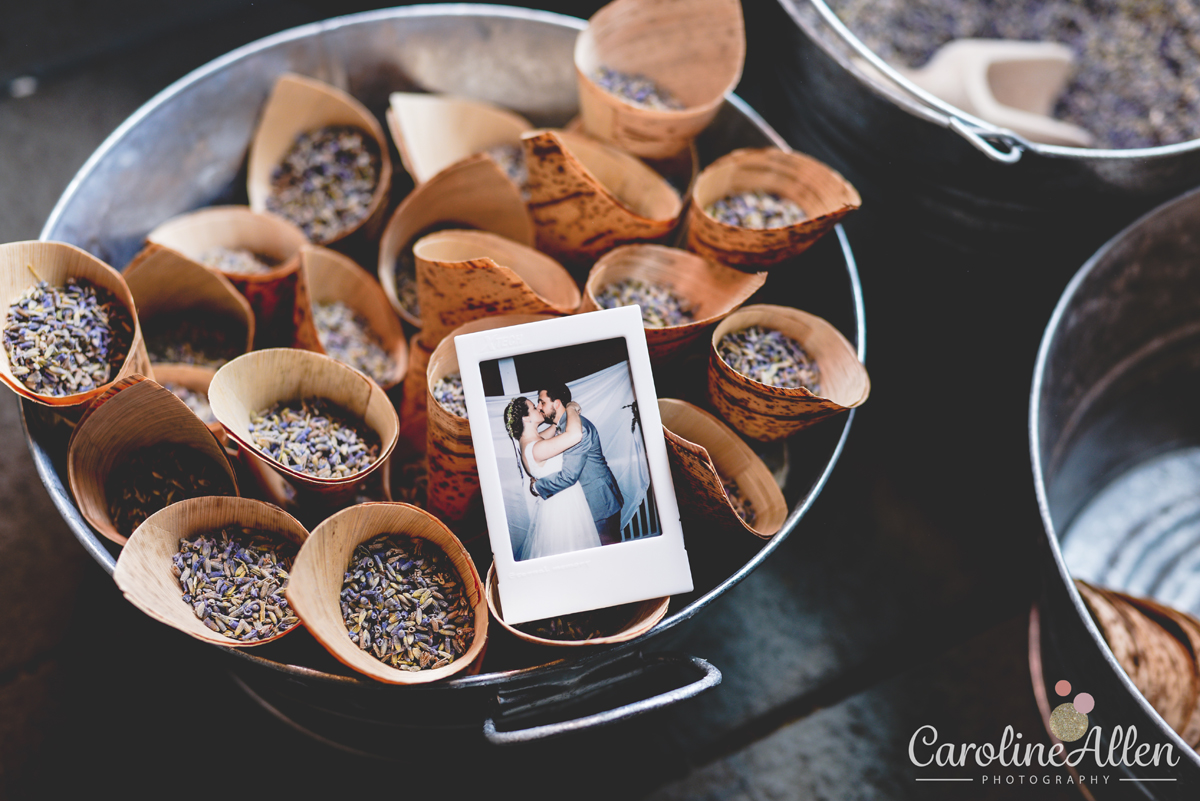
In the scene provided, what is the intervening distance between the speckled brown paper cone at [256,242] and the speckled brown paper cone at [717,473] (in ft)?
1.93

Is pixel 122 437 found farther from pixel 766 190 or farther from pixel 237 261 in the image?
pixel 766 190

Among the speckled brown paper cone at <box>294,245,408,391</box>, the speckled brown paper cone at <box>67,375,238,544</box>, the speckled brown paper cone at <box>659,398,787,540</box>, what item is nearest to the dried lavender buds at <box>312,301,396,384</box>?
the speckled brown paper cone at <box>294,245,408,391</box>

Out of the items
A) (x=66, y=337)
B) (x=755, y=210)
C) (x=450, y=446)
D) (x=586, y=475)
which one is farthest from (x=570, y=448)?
(x=66, y=337)

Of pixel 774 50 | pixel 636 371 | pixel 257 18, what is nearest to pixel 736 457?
pixel 636 371

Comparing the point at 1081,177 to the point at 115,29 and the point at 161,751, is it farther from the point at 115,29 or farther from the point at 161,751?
the point at 115,29

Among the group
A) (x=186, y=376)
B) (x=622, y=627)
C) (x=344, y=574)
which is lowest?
(x=622, y=627)

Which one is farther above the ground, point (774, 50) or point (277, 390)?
point (774, 50)

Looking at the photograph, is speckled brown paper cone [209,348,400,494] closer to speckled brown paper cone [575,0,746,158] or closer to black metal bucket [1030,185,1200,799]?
speckled brown paper cone [575,0,746,158]

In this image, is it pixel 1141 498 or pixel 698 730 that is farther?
pixel 1141 498

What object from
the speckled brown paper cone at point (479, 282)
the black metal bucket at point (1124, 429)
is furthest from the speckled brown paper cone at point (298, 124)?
the black metal bucket at point (1124, 429)

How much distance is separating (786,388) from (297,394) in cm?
60

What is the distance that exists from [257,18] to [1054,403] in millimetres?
1815

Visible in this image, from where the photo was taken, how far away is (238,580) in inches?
34.9

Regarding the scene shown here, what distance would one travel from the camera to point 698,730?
1.32m
